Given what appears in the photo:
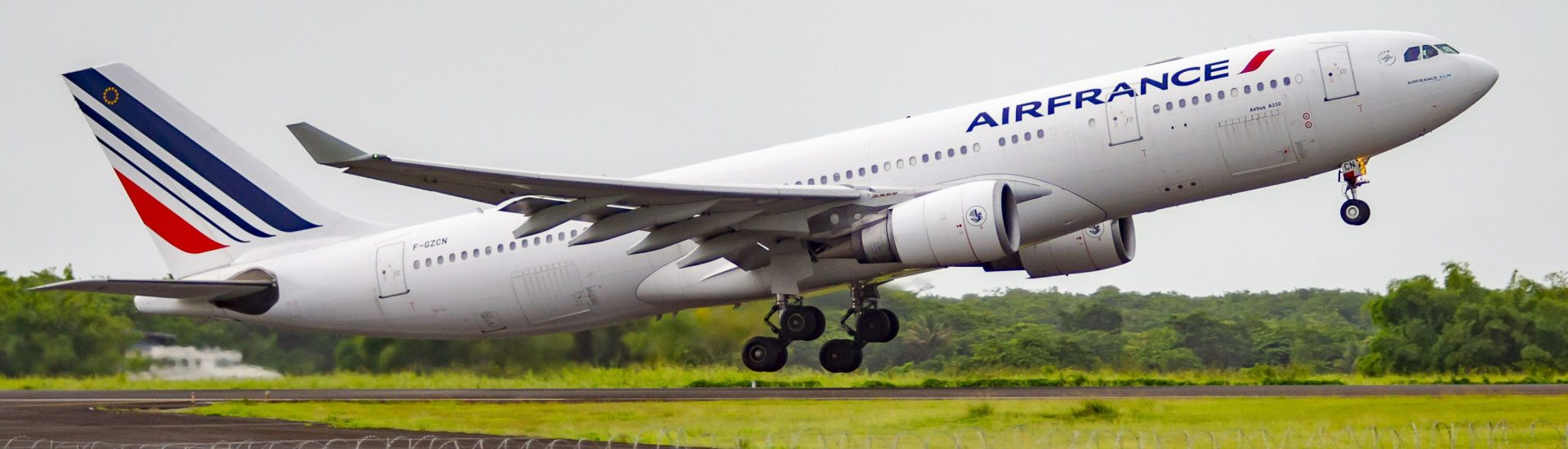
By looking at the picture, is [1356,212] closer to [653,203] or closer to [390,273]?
[653,203]

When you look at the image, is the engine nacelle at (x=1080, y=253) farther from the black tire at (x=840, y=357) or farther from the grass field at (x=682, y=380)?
the grass field at (x=682, y=380)

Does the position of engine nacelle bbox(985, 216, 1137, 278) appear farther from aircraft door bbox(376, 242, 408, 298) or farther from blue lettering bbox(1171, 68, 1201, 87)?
aircraft door bbox(376, 242, 408, 298)

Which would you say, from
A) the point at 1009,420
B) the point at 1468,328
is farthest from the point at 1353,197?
the point at 1468,328

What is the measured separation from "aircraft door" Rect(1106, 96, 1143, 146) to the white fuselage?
19 mm

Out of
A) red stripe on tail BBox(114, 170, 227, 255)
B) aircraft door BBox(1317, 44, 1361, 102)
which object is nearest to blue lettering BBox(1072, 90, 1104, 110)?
aircraft door BBox(1317, 44, 1361, 102)

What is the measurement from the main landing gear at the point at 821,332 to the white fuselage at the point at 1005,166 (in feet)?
2.34

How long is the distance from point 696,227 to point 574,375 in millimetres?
8434

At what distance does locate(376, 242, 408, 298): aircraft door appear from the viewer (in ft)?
104

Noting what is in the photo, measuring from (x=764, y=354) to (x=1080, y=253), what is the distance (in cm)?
630

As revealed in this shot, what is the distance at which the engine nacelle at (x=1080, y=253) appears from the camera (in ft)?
101

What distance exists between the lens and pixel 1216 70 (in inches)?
1024

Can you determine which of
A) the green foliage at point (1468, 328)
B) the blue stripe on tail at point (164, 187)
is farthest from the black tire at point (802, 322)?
the green foliage at point (1468, 328)

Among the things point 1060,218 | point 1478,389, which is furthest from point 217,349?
point 1478,389

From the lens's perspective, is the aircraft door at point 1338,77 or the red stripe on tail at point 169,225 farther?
the red stripe on tail at point 169,225
